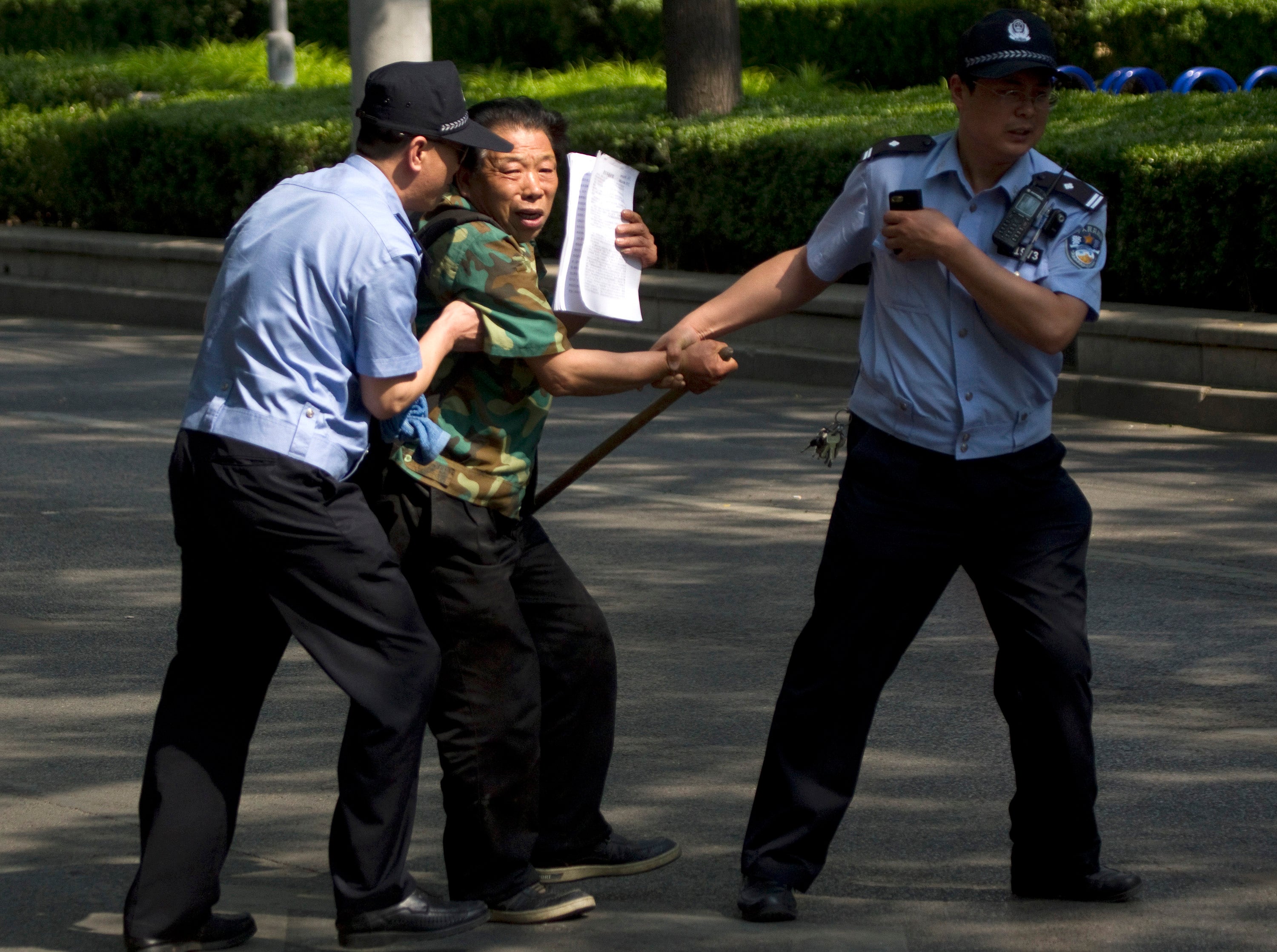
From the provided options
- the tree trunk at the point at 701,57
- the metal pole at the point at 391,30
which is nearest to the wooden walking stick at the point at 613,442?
the metal pole at the point at 391,30

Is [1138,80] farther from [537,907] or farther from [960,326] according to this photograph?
[537,907]

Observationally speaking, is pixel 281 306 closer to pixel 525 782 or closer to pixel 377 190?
pixel 377 190

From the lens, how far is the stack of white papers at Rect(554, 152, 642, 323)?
412cm

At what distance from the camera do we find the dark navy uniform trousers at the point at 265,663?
351 centimetres

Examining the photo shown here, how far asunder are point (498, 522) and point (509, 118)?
85cm

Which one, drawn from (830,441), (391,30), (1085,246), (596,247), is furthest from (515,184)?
(391,30)

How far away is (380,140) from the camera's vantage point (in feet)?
11.9

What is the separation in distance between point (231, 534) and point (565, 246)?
1.07 meters

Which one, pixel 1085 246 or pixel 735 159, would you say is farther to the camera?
pixel 735 159

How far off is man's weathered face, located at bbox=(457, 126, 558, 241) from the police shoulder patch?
1.06m

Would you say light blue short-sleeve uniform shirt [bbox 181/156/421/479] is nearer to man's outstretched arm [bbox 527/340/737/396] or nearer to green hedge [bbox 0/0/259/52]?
man's outstretched arm [bbox 527/340/737/396]

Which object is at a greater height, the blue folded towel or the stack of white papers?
the stack of white papers

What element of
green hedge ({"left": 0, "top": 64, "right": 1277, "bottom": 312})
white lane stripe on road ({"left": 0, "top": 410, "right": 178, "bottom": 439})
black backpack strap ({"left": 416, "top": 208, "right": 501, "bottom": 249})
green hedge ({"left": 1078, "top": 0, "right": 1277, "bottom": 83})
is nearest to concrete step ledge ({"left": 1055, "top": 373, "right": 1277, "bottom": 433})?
green hedge ({"left": 0, "top": 64, "right": 1277, "bottom": 312})

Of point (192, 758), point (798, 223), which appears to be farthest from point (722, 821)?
point (798, 223)
